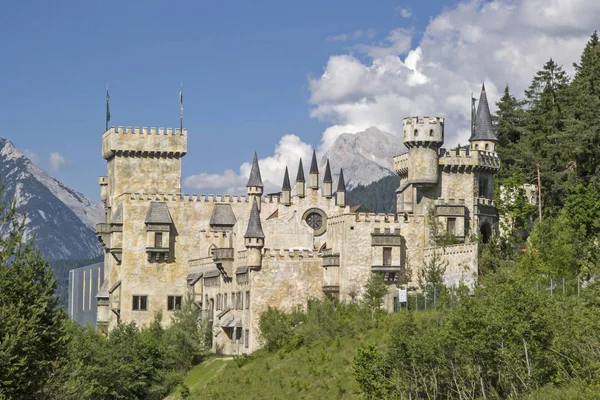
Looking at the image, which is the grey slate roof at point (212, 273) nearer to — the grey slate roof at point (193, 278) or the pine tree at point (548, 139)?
the grey slate roof at point (193, 278)

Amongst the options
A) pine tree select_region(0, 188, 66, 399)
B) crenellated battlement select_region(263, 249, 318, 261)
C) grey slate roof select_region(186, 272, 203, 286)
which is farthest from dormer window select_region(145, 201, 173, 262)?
pine tree select_region(0, 188, 66, 399)

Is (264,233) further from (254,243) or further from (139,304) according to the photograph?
(139,304)

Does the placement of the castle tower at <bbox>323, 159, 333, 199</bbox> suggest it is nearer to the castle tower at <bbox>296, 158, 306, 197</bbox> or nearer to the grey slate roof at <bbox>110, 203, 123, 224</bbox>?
the castle tower at <bbox>296, 158, 306, 197</bbox>

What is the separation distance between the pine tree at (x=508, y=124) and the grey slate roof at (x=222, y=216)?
22.0m

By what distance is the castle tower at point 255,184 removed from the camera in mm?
96688

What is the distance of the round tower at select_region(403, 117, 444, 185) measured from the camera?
280ft

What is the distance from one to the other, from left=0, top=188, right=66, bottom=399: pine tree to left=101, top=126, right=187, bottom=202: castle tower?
41.2 metres

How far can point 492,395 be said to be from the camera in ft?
184

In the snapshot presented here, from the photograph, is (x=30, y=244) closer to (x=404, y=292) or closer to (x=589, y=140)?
(x=404, y=292)

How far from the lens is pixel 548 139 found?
3740 inches

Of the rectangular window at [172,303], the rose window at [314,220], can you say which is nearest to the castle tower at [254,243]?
the rose window at [314,220]

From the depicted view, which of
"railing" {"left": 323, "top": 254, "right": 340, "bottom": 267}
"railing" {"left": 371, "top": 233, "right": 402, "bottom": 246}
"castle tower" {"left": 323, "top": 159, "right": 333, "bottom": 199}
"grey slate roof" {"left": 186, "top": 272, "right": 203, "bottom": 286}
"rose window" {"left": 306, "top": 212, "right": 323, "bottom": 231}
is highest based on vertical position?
"castle tower" {"left": 323, "top": 159, "right": 333, "bottom": 199}

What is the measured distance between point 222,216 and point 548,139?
24.7 meters

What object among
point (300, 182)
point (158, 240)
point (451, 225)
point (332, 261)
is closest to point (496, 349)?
point (332, 261)
